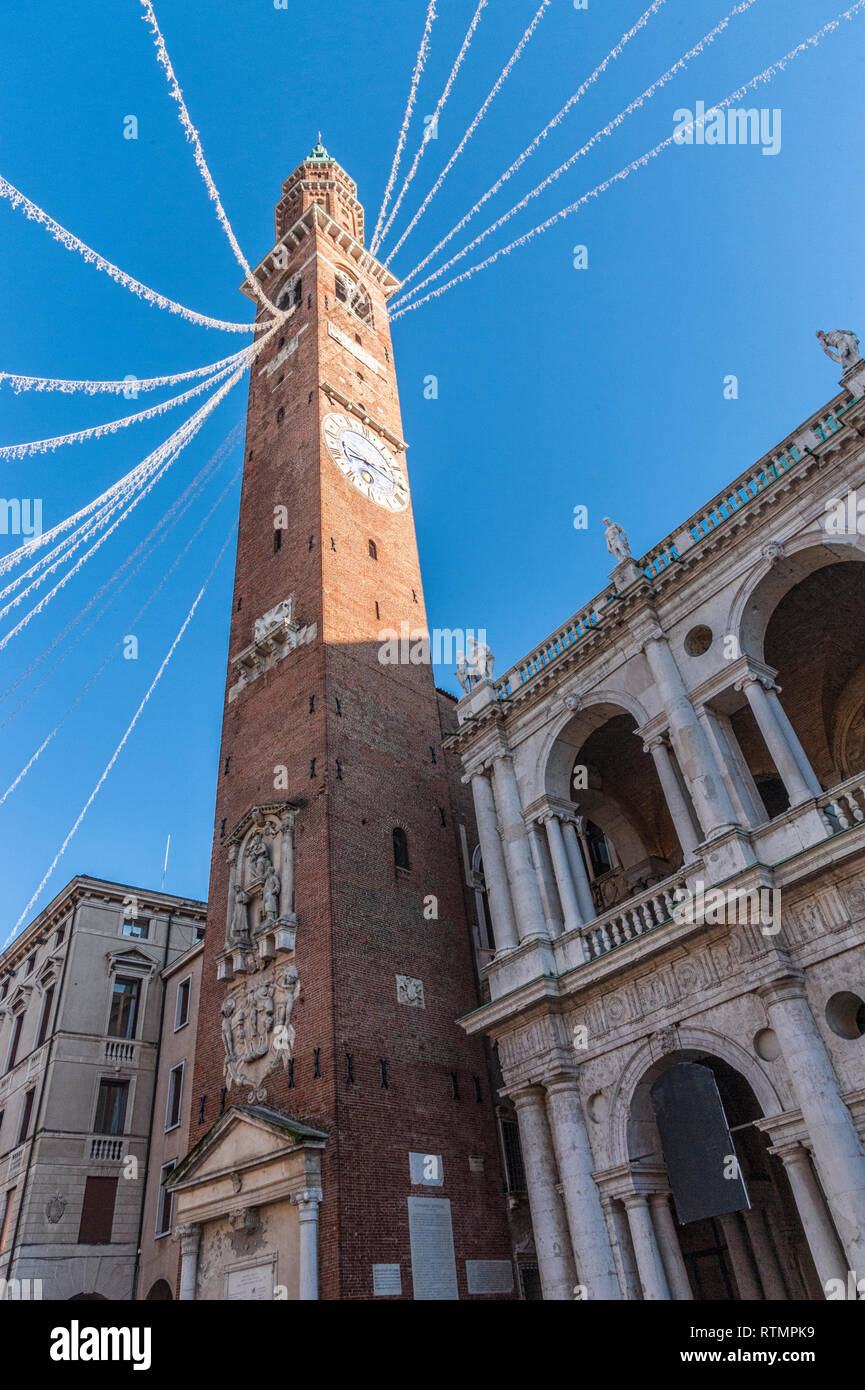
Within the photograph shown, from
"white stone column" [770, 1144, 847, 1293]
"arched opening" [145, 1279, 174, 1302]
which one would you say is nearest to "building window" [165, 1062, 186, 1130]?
"arched opening" [145, 1279, 174, 1302]

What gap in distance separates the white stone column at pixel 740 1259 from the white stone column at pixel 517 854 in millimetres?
7411

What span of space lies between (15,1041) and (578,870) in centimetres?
2801

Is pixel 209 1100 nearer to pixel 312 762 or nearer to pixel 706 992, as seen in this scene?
pixel 312 762

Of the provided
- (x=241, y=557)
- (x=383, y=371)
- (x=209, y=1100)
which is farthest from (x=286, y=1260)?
(x=383, y=371)

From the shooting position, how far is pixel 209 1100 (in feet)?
72.7

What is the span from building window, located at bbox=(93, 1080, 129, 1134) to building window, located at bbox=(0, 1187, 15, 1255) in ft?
11.0

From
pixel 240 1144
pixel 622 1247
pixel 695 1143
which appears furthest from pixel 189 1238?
pixel 695 1143

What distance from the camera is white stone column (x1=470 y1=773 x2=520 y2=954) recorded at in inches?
837

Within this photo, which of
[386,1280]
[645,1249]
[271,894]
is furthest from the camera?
[271,894]

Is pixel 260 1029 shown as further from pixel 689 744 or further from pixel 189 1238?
pixel 689 744

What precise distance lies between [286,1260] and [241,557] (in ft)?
75.8

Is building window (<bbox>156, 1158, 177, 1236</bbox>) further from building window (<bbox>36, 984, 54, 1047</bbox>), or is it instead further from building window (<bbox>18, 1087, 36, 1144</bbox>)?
building window (<bbox>36, 984, 54, 1047</bbox>)

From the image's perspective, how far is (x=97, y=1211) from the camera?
30062mm

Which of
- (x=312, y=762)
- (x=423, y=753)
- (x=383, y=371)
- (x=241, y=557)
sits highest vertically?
(x=383, y=371)
